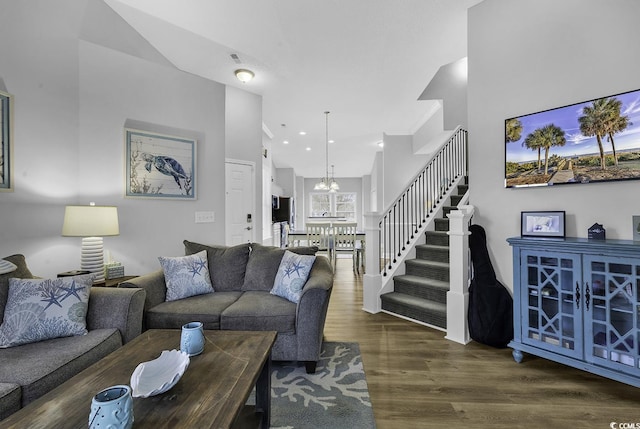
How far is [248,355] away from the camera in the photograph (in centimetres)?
148

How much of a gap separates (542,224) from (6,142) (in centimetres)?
438

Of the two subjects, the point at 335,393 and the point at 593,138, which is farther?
the point at 593,138

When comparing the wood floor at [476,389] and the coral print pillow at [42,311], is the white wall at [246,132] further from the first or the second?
the coral print pillow at [42,311]

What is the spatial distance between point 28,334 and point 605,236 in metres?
3.86

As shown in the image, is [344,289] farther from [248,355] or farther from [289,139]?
[289,139]

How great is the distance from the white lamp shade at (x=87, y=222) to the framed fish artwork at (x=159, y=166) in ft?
2.30

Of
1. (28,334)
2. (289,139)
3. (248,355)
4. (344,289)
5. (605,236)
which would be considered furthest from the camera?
(289,139)

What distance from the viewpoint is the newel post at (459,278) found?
8.89ft

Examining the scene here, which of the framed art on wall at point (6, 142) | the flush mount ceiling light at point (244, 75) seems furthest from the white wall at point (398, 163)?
the framed art on wall at point (6, 142)

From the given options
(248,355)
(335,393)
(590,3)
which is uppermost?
(590,3)

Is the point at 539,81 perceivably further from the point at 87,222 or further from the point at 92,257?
the point at 92,257

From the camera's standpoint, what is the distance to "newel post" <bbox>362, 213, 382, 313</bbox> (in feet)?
11.6

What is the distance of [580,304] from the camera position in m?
2.00

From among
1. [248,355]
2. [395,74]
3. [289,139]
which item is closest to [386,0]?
[395,74]
